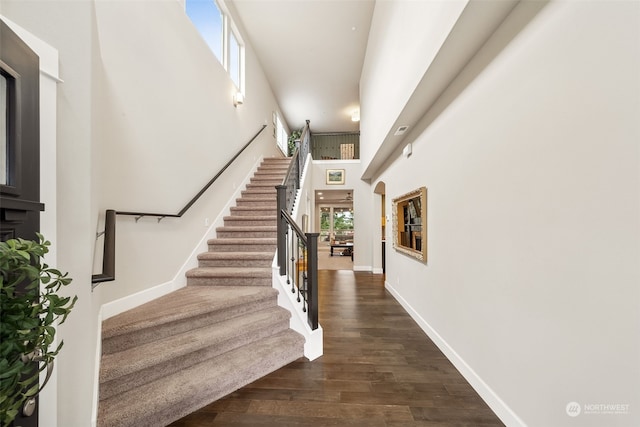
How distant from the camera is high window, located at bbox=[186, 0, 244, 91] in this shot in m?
3.67

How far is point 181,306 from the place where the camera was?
2266mm

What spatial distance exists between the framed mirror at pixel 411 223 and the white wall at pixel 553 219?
2.37 ft

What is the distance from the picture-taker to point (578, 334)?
1.21m

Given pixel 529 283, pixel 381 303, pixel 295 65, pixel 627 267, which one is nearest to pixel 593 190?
pixel 627 267

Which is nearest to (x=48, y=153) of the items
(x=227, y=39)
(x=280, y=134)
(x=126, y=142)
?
(x=126, y=142)

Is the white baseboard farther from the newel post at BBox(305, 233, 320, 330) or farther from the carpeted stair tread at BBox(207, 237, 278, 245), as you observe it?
the carpeted stair tread at BBox(207, 237, 278, 245)

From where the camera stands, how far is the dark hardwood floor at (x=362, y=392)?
5.51 ft

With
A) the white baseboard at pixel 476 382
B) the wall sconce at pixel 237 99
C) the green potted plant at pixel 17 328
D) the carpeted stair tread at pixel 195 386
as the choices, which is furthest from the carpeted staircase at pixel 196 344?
the wall sconce at pixel 237 99

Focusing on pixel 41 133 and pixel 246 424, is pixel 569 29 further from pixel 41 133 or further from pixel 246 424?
pixel 246 424

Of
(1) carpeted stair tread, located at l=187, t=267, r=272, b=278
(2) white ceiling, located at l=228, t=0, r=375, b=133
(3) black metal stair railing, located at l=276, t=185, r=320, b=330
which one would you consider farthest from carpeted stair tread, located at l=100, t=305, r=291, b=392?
(2) white ceiling, located at l=228, t=0, r=375, b=133

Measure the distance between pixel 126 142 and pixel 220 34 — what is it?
3.37 meters

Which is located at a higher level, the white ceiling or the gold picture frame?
the white ceiling

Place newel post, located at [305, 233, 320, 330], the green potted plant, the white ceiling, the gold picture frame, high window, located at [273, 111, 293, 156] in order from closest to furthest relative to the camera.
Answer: the green potted plant
newel post, located at [305, 233, 320, 330]
the white ceiling
the gold picture frame
high window, located at [273, 111, 293, 156]

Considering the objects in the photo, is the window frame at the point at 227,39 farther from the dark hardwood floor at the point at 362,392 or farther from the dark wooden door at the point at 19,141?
the dark hardwood floor at the point at 362,392
